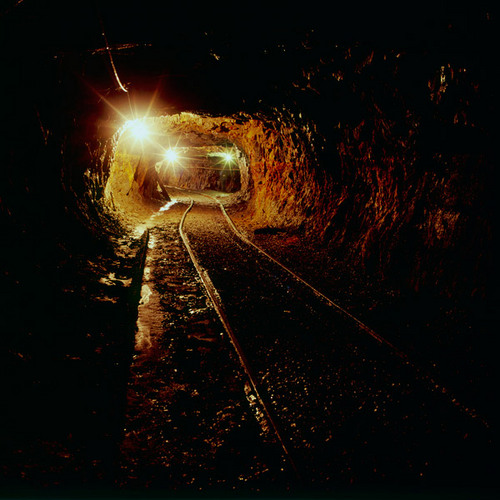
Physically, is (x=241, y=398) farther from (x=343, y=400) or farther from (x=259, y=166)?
(x=259, y=166)

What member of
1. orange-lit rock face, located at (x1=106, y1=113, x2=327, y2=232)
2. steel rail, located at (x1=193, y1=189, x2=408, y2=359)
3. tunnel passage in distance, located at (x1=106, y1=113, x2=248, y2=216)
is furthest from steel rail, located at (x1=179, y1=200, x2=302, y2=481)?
tunnel passage in distance, located at (x1=106, y1=113, x2=248, y2=216)

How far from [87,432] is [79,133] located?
6.85 meters

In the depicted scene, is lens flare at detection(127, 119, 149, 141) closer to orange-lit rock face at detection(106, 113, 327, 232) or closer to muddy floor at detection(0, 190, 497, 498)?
orange-lit rock face at detection(106, 113, 327, 232)

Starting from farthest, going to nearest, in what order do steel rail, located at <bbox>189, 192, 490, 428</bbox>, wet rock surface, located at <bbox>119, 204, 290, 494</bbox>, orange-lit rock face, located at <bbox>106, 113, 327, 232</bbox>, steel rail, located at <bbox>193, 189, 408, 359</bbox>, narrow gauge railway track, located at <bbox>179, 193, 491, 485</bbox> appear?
orange-lit rock face, located at <bbox>106, 113, 327, 232</bbox>
steel rail, located at <bbox>193, 189, 408, 359</bbox>
steel rail, located at <bbox>189, 192, 490, 428</bbox>
narrow gauge railway track, located at <bbox>179, 193, 491, 485</bbox>
wet rock surface, located at <bbox>119, 204, 290, 494</bbox>

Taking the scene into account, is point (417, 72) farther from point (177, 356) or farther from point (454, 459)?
point (177, 356)

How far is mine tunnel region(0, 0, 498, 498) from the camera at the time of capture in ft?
7.45

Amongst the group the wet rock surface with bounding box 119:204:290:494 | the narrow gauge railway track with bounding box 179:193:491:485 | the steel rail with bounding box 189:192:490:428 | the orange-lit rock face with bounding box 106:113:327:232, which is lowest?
the wet rock surface with bounding box 119:204:290:494

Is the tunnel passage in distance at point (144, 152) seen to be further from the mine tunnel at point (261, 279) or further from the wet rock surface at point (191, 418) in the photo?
the wet rock surface at point (191, 418)

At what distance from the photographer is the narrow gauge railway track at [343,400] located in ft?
7.38

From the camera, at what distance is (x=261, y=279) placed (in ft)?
19.2

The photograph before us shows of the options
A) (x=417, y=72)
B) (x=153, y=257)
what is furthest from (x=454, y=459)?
(x=153, y=257)

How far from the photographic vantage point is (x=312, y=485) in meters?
2.07

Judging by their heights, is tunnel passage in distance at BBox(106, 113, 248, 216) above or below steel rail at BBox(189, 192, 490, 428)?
above

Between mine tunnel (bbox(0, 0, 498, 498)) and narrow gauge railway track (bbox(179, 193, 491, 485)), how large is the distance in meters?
0.02
